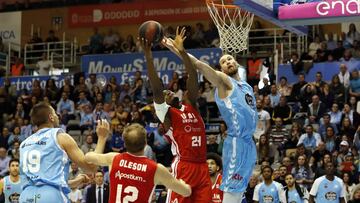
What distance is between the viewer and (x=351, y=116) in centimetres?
1587

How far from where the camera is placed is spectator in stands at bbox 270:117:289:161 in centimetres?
1587

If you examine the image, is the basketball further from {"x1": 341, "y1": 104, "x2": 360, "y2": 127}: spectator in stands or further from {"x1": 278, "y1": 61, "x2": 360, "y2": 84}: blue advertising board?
{"x1": 278, "y1": 61, "x2": 360, "y2": 84}: blue advertising board

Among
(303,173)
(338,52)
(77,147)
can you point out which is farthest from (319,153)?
(77,147)

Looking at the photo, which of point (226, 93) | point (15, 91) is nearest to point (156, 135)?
point (15, 91)

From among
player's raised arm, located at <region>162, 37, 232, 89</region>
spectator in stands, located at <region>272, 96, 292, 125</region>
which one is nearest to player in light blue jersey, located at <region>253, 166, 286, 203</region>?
spectator in stands, located at <region>272, 96, 292, 125</region>

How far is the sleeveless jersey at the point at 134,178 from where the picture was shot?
229 inches

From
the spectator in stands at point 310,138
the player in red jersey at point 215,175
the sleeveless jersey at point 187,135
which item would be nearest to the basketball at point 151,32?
the sleeveless jersey at point 187,135

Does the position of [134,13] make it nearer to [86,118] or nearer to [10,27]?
[10,27]

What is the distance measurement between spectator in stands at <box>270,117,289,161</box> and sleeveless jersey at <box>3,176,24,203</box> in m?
6.03

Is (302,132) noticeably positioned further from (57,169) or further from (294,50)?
(57,169)

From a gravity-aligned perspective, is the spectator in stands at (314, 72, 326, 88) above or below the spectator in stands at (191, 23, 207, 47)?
below

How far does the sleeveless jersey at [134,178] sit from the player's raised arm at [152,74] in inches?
56.0

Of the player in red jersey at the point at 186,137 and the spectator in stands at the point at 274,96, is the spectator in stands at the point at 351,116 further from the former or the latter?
the player in red jersey at the point at 186,137

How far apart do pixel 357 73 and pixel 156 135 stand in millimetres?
4998
